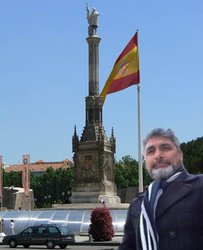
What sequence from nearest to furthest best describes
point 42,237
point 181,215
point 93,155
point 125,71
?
point 181,215 < point 125,71 < point 42,237 < point 93,155

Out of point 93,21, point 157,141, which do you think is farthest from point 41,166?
point 157,141

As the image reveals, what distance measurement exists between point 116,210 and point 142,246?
42.7 metres

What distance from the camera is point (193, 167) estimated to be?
79.2 m

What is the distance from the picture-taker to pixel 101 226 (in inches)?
1329

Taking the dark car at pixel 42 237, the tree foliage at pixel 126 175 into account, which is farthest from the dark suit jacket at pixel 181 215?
the tree foliage at pixel 126 175

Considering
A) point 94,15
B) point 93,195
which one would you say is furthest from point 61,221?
point 94,15

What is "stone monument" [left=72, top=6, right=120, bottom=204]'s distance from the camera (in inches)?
2073

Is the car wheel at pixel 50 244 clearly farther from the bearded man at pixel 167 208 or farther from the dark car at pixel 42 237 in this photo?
the bearded man at pixel 167 208

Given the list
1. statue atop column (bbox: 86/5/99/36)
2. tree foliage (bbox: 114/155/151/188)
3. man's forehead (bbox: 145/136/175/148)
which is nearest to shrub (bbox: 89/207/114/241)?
statue atop column (bbox: 86/5/99/36)

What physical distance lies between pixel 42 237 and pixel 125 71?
1198 cm

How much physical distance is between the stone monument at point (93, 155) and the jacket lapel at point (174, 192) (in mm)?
48328

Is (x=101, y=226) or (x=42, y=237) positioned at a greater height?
(x=101, y=226)

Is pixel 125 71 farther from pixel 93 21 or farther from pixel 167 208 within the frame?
pixel 93 21

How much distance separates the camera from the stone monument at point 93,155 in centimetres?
5266
